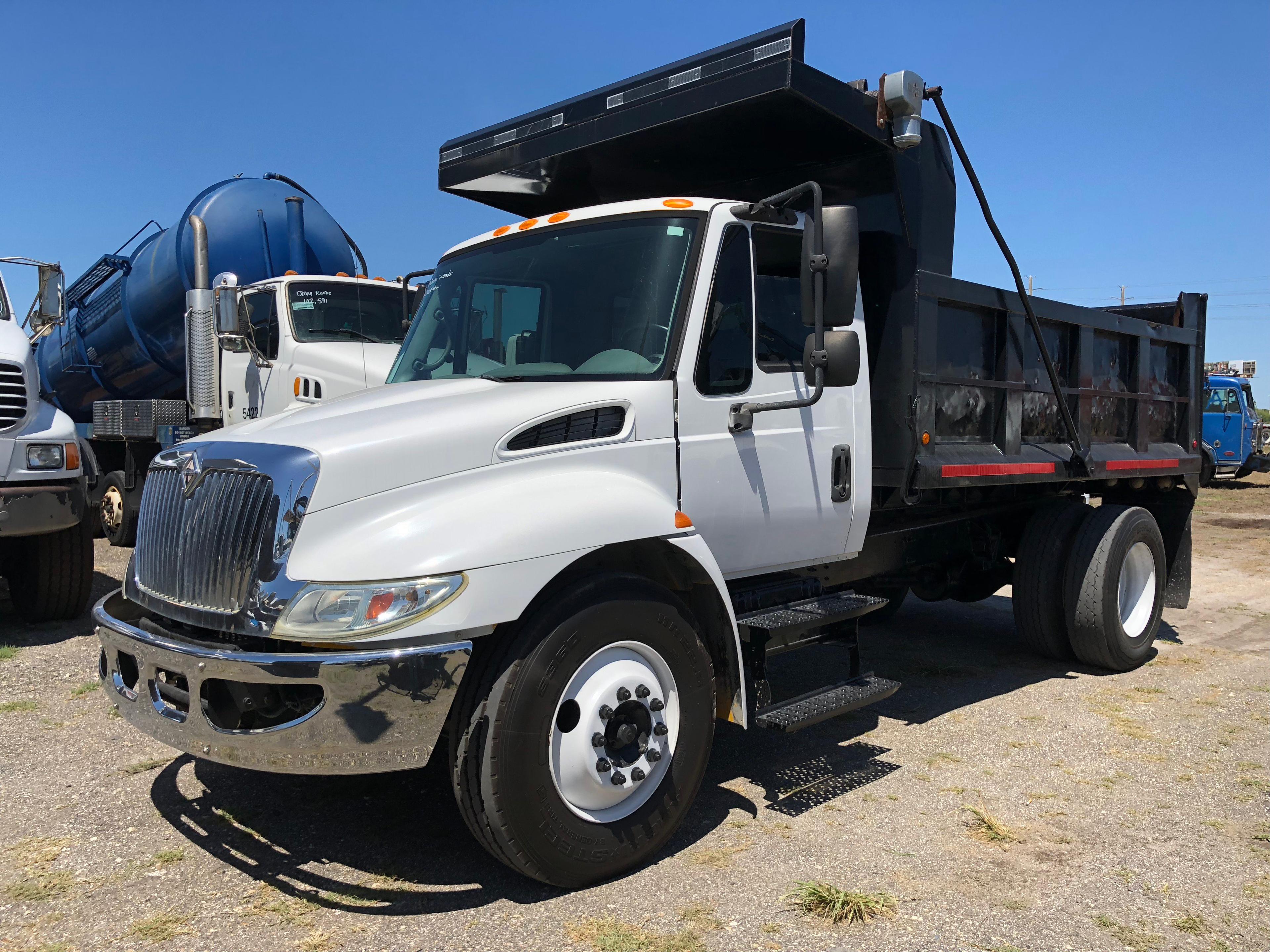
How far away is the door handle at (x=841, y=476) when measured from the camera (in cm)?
461

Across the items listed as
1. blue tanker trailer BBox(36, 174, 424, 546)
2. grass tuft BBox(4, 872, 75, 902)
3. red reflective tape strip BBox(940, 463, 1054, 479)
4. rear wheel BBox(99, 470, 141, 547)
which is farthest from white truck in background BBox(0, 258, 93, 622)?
red reflective tape strip BBox(940, 463, 1054, 479)

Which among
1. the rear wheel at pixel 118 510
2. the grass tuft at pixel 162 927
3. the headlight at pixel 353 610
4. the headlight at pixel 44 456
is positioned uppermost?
the headlight at pixel 44 456

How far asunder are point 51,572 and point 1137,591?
764 centimetres

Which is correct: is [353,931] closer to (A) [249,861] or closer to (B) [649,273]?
(A) [249,861]

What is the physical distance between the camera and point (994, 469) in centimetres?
546

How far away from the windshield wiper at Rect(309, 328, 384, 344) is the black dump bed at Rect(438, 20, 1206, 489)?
3545mm

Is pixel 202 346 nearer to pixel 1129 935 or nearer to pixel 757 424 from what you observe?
pixel 757 424

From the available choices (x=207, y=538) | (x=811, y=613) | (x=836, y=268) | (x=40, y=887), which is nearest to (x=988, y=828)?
(x=811, y=613)

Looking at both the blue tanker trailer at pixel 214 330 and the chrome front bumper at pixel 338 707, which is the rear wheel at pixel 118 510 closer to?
the blue tanker trailer at pixel 214 330

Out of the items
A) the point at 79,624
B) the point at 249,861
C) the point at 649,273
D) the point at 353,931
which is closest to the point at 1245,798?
the point at 649,273

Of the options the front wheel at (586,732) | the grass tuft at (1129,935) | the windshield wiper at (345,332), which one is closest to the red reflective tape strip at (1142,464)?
the grass tuft at (1129,935)

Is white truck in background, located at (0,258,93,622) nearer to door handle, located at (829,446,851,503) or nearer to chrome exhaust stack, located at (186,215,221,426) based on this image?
chrome exhaust stack, located at (186,215,221,426)

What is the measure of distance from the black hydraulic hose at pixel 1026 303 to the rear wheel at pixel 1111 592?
54 centimetres

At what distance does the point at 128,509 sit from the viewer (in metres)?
11.7
